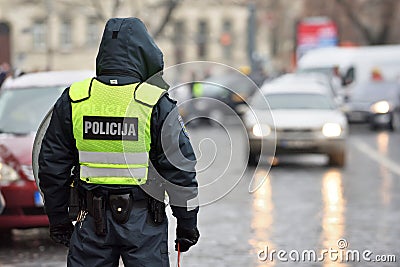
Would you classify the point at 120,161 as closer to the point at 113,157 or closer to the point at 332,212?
the point at 113,157

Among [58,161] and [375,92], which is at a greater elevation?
[58,161]

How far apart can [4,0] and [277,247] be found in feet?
166

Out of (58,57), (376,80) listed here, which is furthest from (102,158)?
(58,57)

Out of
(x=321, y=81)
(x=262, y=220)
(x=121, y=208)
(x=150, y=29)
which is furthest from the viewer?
(x=150, y=29)

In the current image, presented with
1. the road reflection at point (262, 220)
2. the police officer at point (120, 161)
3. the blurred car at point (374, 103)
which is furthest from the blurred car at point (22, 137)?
the blurred car at point (374, 103)

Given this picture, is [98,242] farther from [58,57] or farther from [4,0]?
[58,57]

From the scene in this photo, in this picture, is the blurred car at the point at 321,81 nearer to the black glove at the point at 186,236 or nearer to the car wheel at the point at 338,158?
the car wheel at the point at 338,158

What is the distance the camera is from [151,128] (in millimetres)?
5391

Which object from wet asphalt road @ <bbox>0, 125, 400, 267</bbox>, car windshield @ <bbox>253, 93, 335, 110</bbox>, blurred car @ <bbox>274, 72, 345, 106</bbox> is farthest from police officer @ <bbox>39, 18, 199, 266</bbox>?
blurred car @ <bbox>274, 72, 345, 106</bbox>

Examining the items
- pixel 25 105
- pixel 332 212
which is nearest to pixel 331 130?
pixel 332 212

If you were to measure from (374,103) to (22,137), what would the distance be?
22147mm

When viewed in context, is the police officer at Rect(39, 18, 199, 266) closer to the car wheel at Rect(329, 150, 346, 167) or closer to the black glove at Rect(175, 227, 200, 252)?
the black glove at Rect(175, 227, 200, 252)

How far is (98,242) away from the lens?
208 inches

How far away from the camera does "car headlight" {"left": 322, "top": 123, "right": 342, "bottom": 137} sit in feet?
65.2
